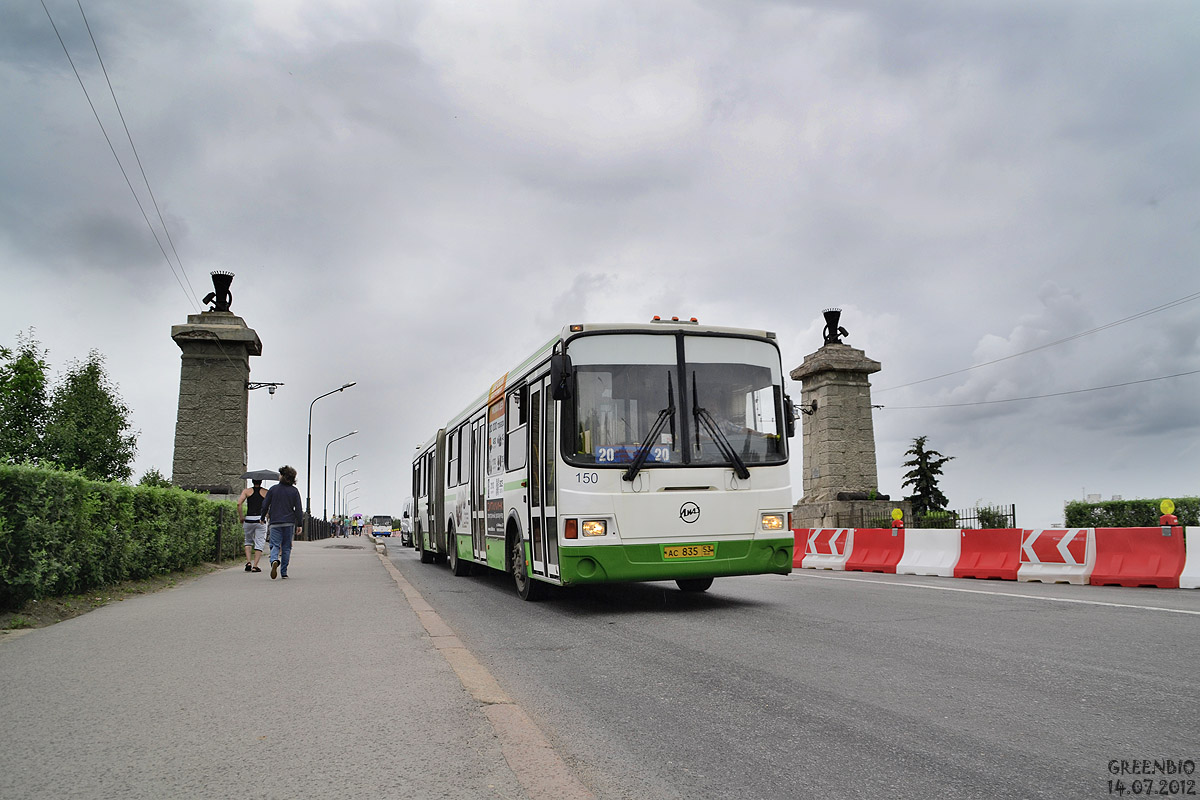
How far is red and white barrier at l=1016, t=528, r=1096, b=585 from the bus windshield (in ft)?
19.9

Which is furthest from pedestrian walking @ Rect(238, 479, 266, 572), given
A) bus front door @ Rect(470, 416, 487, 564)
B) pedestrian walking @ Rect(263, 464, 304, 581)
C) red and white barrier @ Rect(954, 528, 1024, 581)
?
red and white barrier @ Rect(954, 528, 1024, 581)

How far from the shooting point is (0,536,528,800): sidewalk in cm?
365

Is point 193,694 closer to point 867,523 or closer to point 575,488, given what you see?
point 575,488

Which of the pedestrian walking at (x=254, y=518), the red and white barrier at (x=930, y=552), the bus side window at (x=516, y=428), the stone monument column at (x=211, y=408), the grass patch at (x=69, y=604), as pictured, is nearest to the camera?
the grass patch at (x=69, y=604)

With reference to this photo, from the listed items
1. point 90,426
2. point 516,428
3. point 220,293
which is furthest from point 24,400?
point 516,428

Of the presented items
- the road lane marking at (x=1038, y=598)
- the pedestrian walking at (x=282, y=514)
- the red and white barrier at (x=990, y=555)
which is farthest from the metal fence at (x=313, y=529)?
the road lane marking at (x=1038, y=598)

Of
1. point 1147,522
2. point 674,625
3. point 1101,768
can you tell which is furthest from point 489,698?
point 1147,522

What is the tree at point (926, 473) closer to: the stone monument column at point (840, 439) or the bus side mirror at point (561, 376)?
the stone monument column at point (840, 439)

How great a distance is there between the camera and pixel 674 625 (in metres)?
8.60

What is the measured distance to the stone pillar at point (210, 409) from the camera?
72.8 feet

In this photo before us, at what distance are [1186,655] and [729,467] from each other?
14.6 ft

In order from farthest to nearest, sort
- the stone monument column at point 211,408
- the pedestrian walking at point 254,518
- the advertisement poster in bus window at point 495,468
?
the stone monument column at point 211,408 → the pedestrian walking at point 254,518 → the advertisement poster in bus window at point 495,468

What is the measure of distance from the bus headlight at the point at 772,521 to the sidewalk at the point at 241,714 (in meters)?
3.91

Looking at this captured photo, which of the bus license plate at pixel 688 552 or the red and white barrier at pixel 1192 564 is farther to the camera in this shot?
the red and white barrier at pixel 1192 564
